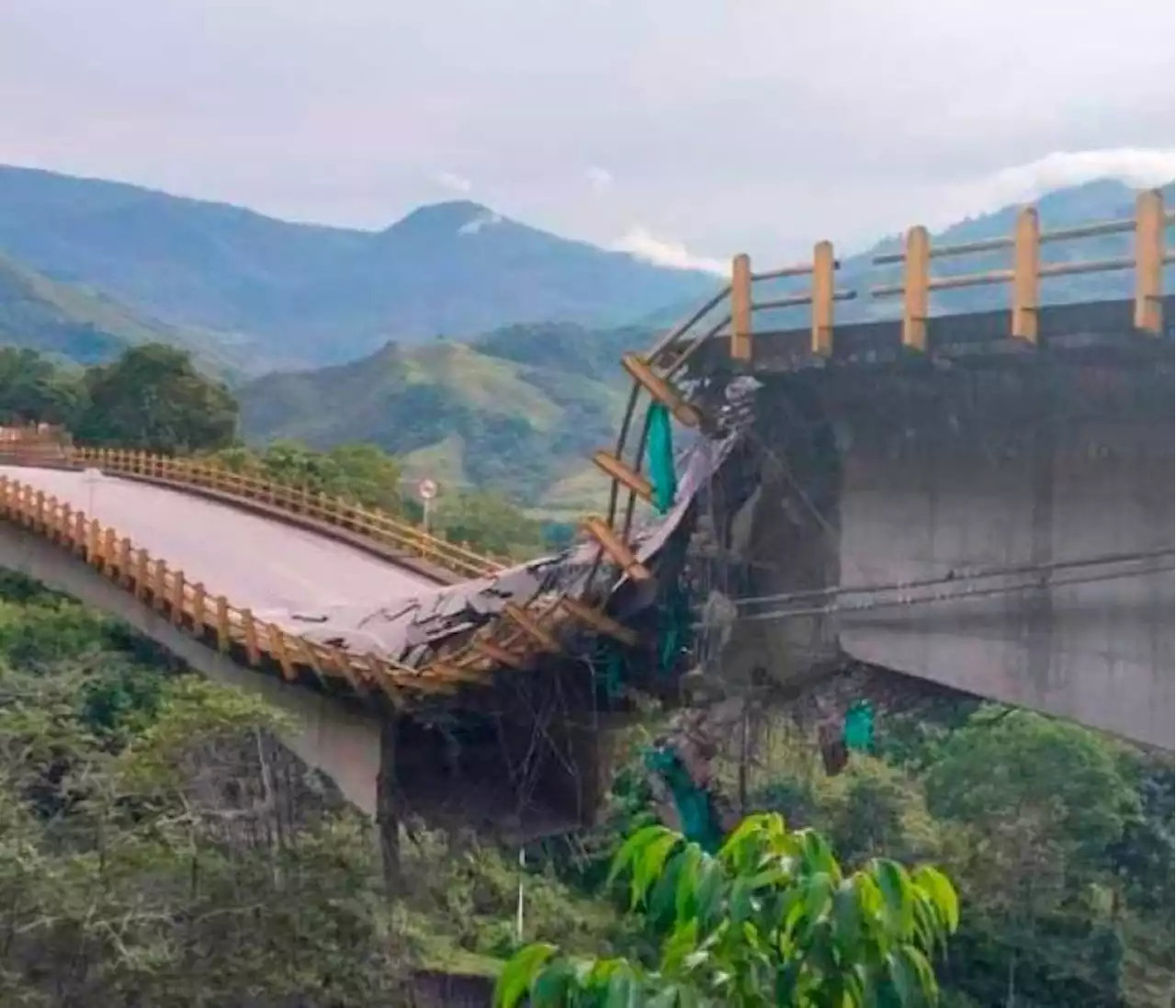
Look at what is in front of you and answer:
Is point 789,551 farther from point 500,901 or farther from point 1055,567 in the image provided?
point 500,901

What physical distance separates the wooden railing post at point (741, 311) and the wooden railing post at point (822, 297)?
1.99 feet

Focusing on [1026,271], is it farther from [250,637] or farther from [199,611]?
[199,611]

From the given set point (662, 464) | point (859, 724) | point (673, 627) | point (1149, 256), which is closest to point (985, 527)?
point (859, 724)

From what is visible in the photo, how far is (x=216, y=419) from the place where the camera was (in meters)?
49.7

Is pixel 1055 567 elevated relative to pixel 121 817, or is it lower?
elevated

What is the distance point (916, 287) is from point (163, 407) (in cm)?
4164

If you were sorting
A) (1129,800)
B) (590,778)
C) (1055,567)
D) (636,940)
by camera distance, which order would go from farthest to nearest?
(1129,800)
(636,940)
(590,778)
(1055,567)

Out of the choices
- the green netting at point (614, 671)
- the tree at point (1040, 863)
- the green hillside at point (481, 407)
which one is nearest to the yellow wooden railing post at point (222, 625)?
the green netting at point (614, 671)

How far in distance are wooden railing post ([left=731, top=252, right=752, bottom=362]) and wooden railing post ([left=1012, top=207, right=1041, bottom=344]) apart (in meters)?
2.16

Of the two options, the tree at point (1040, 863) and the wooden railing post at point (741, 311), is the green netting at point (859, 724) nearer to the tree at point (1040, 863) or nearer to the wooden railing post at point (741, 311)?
the wooden railing post at point (741, 311)

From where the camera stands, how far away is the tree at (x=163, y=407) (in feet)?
162

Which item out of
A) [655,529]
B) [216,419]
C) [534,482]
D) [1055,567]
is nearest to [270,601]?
[655,529]

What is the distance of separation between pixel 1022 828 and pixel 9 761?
18973 millimetres

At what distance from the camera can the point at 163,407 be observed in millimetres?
49531
